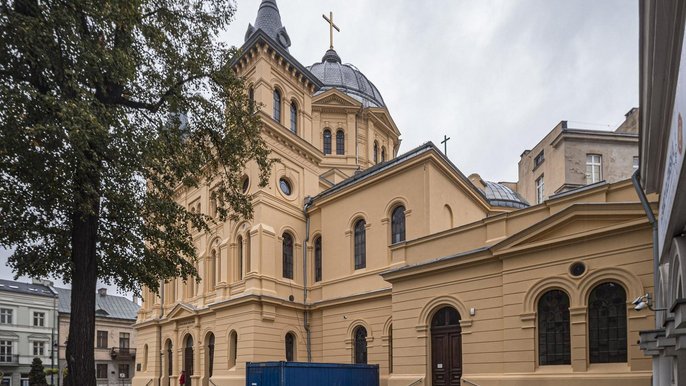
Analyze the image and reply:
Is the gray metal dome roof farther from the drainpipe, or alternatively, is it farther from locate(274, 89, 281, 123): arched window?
locate(274, 89, 281, 123): arched window

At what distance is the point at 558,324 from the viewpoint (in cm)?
1192

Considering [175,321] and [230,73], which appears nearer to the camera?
[230,73]

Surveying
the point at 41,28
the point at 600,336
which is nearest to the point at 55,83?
the point at 41,28

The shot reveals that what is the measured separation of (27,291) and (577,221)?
158 feet

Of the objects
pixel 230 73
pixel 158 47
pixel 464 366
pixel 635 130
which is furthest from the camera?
pixel 635 130

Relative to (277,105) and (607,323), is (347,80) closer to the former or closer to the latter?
(277,105)

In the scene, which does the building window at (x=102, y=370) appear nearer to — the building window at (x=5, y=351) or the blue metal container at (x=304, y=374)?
the building window at (x=5, y=351)

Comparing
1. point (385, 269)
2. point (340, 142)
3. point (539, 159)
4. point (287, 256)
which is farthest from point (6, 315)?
point (539, 159)

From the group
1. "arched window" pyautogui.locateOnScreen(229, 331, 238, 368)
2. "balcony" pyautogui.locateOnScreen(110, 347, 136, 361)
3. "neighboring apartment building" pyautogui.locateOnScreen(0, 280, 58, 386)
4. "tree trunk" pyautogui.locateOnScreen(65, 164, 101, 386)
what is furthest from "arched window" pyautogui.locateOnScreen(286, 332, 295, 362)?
"balcony" pyautogui.locateOnScreen(110, 347, 136, 361)

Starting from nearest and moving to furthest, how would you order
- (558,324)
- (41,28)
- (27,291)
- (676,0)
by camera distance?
(676,0) → (41,28) → (558,324) → (27,291)

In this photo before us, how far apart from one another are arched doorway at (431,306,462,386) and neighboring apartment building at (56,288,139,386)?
39.7 m

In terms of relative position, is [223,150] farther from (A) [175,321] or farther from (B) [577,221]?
(A) [175,321]

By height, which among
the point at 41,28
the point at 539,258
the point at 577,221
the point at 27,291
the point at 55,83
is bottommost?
the point at 27,291

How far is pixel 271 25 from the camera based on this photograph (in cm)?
2531
